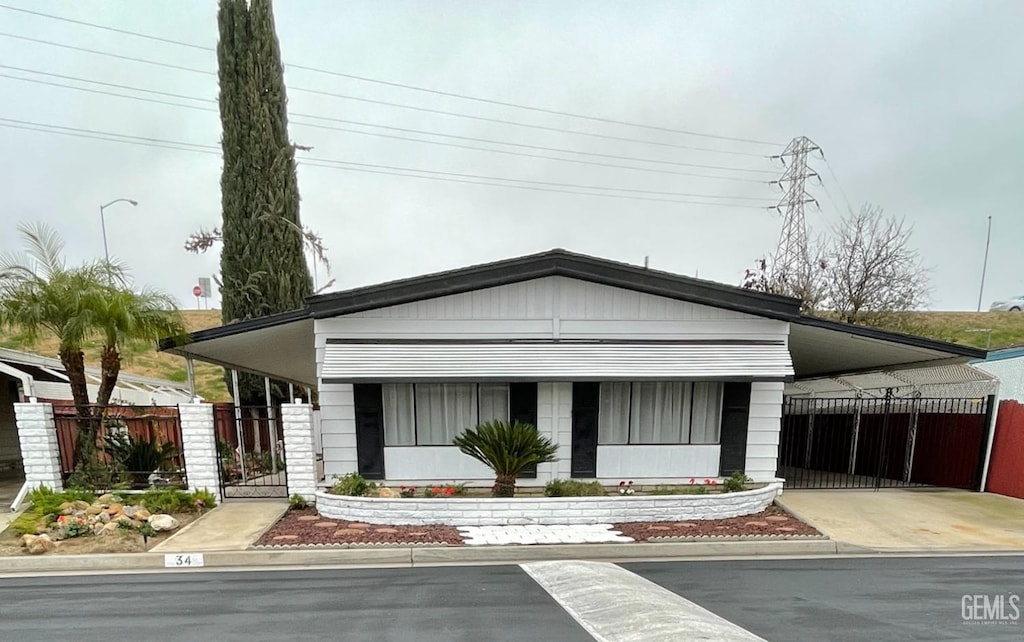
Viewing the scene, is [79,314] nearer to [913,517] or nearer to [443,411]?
[443,411]

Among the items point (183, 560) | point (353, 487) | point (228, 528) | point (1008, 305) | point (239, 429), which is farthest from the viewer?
point (1008, 305)

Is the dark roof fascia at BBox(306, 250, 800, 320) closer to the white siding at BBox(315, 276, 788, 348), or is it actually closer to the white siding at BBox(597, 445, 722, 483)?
the white siding at BBox(315, 276, 788, 348)

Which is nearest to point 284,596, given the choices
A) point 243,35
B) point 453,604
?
point 453,604

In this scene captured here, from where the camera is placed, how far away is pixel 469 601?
4551mm

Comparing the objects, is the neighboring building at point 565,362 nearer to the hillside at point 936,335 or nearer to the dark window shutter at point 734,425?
the dark window shutter at point 734,425

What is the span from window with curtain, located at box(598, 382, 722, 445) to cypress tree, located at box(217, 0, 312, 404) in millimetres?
10172

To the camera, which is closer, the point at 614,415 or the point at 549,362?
the point at 549,362

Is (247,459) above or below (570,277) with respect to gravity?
below

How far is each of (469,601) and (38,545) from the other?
5.72 m

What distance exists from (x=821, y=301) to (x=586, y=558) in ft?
61.5

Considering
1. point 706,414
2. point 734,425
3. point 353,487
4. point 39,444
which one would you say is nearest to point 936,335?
point 734,425

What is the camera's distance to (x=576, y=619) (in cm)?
407

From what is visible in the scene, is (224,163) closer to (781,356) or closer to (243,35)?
(243,35)

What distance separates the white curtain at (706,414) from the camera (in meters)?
8.02
